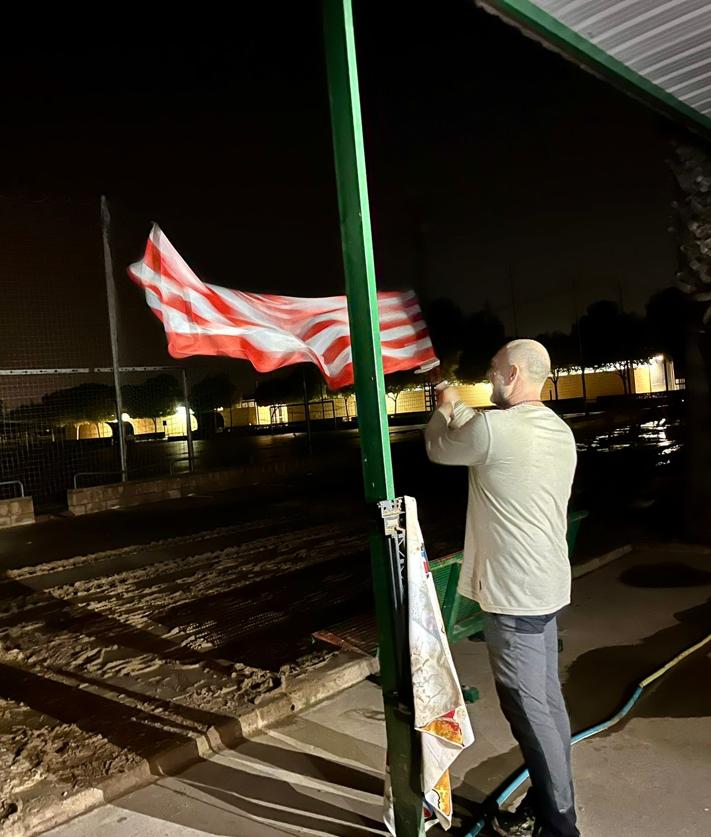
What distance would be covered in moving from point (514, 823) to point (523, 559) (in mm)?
1207

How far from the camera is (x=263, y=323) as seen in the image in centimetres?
344

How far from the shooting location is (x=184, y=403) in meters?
15.7

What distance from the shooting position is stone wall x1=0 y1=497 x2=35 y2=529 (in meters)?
13.0

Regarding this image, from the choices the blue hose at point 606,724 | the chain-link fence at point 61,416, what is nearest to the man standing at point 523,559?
the blue hose at point 606,724

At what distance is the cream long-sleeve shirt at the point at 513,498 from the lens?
268 centimetres

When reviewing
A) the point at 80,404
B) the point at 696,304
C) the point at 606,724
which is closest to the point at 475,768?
the point at 606,724

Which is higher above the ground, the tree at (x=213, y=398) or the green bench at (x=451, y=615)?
the tree at (x=213, y=398)

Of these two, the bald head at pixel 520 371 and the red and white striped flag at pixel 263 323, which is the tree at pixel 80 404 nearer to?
the red and white striped flag at pixel 263 323

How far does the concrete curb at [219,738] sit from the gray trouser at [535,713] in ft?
6.67

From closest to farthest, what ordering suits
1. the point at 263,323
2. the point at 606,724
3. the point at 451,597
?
the point at 263,323
the point at 606,724
the point at 451,597

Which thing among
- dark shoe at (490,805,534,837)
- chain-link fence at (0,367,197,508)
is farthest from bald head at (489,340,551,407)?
chain-link fence at (0,367,197,508)

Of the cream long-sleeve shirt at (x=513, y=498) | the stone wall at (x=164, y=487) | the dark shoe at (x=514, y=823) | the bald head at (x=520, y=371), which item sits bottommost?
the dark shoe at (x=514, y=823)

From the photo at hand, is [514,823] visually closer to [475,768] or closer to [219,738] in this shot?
[475,768]

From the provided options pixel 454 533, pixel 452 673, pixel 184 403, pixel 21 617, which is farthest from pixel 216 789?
pixel 184 403
